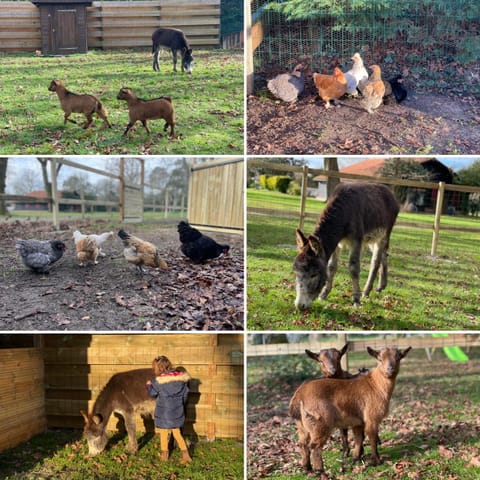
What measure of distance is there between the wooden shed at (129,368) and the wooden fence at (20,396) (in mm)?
11

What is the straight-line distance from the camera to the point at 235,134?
15.6 feet

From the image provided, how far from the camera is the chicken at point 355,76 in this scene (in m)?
4.80

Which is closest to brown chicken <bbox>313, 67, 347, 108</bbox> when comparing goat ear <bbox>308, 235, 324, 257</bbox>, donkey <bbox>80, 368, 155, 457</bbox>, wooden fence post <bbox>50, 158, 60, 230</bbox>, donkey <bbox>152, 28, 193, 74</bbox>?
donkey <bbox>152, 28, 193, 74</bbox>

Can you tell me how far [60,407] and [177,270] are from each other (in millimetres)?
2319

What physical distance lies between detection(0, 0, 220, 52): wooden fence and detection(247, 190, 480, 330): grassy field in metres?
2.42

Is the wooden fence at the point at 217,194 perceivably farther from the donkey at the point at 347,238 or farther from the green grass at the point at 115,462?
the green grass at the point at 115,462

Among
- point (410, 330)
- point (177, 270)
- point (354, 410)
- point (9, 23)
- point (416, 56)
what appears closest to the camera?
point (354, 410)

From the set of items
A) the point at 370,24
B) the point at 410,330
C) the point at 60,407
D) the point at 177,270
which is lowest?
the point at 60,407

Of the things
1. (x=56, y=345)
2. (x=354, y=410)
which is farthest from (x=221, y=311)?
(x=56, y=345)

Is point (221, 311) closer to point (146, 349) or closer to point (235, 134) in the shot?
point (146, 349)

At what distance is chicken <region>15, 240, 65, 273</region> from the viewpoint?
450 centimetres

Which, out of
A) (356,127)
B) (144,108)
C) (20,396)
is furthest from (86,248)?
(356,127)

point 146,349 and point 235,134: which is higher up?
point 235,134

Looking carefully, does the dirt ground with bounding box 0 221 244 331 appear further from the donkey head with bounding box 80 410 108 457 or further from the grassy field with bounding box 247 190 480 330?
the donkey head with bounding box 80 410 108 457
